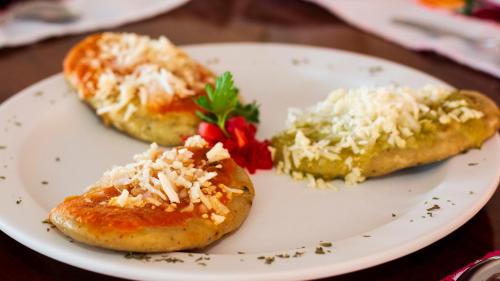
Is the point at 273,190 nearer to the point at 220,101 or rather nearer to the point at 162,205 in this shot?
the point at 220,101

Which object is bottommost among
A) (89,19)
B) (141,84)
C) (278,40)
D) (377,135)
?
(89,19)

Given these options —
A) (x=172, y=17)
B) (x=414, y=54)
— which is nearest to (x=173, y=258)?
(x=414, y=54)

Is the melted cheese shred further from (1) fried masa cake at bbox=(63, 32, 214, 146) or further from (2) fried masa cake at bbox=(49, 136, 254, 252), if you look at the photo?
(1) fried masa cake at bbox=(63, 32, 214, 146)

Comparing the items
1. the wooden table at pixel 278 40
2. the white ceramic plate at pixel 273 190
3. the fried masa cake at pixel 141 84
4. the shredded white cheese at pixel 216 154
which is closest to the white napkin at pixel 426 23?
the wooden table at pixel 278 40

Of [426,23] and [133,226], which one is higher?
[426,23]

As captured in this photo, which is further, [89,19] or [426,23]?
[89,19]

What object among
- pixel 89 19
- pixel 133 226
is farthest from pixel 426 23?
pixel 133 226

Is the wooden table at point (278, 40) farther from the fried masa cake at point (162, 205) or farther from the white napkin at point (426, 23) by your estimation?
the fried masa cake at point (162, 205)
